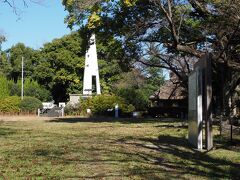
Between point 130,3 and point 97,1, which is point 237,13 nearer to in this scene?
point 130,3

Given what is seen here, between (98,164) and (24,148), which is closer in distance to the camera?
(98,164)

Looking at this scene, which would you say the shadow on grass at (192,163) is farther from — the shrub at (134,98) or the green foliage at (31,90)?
the green foliage at (31,90)

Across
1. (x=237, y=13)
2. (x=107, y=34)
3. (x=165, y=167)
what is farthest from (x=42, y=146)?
(x=107, y=34)

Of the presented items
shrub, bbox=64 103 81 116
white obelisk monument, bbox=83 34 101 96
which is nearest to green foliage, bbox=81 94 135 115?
shrub, bbox=64 103 81 116

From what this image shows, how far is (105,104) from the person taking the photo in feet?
167

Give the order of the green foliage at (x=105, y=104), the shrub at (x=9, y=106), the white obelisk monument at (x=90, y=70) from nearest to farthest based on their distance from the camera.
Result: the green foliage at (x=105, y=104) → the shrub at (x=9, y=106) → the white obelisk monument at (x=90, y=70)

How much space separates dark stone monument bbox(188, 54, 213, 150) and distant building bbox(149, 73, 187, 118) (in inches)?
1311

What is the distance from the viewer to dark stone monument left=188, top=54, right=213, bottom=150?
15719 mm

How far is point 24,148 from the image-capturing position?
15578mm

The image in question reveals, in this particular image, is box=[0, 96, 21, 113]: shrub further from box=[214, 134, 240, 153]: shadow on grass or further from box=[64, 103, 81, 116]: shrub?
box=[214, 134, 240, 153]: shadow on grass

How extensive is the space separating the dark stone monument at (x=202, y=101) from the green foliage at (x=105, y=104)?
33.7 m

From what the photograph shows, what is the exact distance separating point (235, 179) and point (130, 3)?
1835cm

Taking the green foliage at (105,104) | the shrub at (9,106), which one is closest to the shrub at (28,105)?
the shrub at (9,106)

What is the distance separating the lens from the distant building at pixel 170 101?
5262cm
